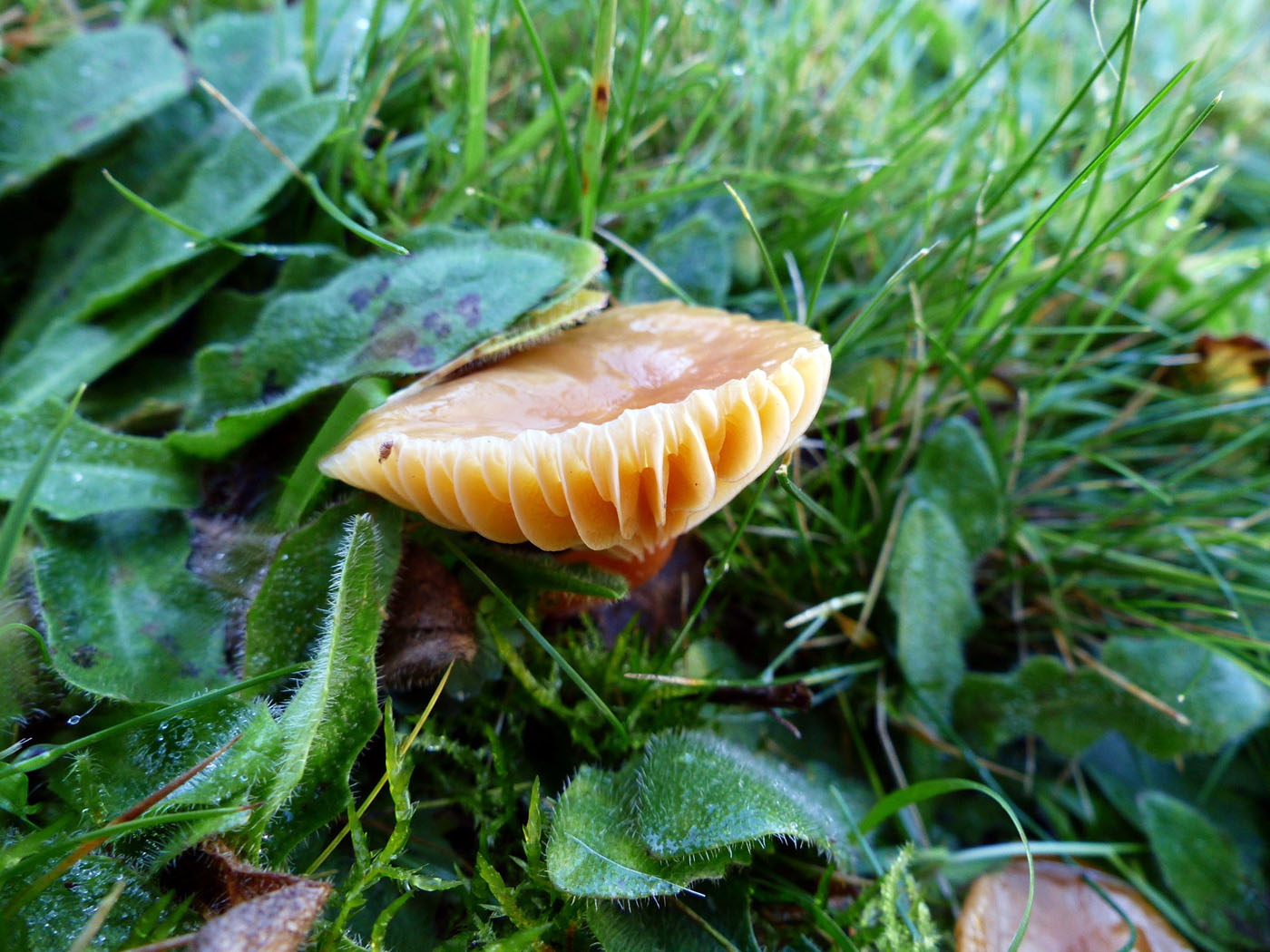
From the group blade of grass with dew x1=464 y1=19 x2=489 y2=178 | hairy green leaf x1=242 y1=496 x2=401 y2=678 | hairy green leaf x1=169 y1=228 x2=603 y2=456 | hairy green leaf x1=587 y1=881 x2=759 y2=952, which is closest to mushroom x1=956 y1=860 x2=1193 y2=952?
hairy green leaf x1=587 y1=881 x2=759 y2=952

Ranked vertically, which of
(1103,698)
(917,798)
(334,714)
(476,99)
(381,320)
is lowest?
(1103,698)

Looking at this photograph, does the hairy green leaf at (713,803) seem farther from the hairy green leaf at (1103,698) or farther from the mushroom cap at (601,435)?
the hairy green leaf at (1103,698)

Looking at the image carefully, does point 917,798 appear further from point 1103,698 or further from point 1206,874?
point 1206,874

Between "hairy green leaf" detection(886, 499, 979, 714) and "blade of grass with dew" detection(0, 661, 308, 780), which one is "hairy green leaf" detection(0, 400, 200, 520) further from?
"hairy green leaf" detection(886, 499, 979, 714)

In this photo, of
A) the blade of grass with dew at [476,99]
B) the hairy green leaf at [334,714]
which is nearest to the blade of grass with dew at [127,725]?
the hairy green leaf at [334,714]

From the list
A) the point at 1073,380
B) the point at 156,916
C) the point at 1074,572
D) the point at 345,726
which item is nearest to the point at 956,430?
the point at 1074,572

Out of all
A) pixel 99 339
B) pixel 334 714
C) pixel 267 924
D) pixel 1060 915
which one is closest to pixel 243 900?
pixel 267 924

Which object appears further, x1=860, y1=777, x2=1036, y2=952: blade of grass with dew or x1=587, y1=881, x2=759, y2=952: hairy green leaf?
x1=860, y1=777, x2=1036, y2=952: blade of grass with dew
